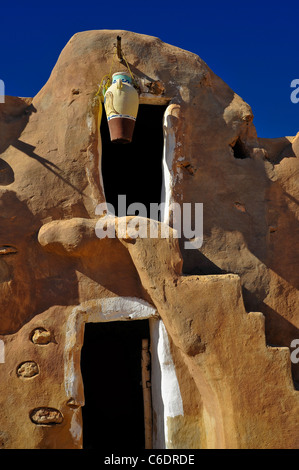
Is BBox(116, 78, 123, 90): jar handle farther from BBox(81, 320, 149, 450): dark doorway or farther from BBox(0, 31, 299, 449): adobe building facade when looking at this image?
BBox(81, 320, 149, 450): dark doorway

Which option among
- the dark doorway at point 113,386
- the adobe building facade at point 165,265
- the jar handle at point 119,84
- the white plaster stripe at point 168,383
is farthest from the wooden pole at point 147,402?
the jar handle at point 119,84

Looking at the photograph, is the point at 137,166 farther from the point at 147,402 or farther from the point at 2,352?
the point at 2,352

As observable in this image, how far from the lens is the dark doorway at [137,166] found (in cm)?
779

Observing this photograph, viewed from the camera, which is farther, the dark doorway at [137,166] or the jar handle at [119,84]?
the dark doorway at [137,166]

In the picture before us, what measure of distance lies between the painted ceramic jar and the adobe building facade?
15.1 inches

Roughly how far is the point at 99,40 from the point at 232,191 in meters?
2.58

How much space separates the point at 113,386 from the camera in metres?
7.88

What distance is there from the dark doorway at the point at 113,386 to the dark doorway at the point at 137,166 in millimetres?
2001

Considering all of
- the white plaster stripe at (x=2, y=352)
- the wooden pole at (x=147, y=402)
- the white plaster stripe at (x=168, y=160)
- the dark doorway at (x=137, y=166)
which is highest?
the dark doorway at (x=137, y=166)

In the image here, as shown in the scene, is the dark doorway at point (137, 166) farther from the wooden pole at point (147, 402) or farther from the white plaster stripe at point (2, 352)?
the white plaster stripe at point (2, 352)

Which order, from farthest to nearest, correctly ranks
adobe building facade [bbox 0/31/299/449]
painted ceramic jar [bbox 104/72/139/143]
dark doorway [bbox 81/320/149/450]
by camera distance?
dark doorway [bbox 81/320/149/450], painted ceramic jar [bbox 104/72/139/143], adobe building facade [bbox 0/31/299/449]

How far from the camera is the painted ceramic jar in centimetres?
595

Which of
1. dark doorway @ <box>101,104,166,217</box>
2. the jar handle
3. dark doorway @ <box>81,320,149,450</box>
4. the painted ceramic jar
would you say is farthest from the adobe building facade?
dark doorway @ <box>81,320,149,450</box>
